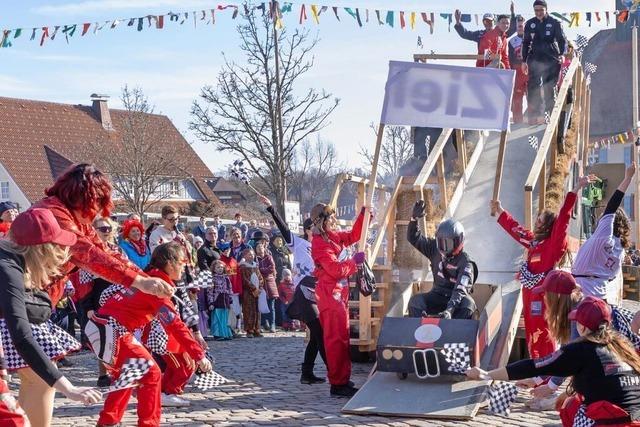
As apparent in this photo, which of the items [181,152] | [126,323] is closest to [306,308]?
[126,323]

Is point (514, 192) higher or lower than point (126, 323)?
higher

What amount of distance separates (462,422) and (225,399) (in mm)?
2446

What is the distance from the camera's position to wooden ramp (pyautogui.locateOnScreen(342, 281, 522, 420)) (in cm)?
827

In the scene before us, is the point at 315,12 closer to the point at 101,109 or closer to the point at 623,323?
the point at 623,323

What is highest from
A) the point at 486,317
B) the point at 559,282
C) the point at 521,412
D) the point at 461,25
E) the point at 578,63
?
the point at 461,25

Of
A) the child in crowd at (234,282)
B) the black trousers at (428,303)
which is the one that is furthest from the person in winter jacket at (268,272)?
the black trousers at (428,303)

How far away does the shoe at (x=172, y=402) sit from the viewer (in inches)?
348

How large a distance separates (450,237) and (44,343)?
5.29m

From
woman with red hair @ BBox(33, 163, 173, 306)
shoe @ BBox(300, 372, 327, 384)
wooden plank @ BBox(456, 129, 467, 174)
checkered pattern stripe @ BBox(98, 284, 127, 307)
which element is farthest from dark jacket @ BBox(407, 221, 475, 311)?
woman with red hair @ BBox(33, 163, 173, 306)

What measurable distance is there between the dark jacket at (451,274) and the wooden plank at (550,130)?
123 cm

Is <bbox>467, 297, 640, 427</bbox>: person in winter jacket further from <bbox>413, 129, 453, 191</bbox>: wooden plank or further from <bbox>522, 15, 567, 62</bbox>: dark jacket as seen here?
<bbox>522, 15, 567, 62</bbox>: dark jacket

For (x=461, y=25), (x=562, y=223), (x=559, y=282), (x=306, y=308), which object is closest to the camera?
(x=559, y=282)

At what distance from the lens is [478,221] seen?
12984mm

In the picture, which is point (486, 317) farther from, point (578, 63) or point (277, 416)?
point (578, 63)
